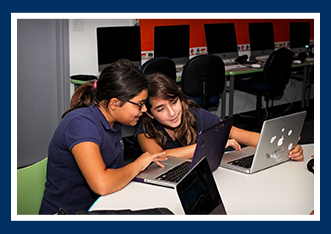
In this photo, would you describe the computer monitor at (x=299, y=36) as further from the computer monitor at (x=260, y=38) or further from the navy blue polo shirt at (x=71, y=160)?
the navy blue polo shirt at (x=71, y=160)

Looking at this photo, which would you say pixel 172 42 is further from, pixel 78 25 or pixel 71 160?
pixel 71 160

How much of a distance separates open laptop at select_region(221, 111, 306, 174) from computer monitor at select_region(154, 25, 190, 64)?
229 centimetres

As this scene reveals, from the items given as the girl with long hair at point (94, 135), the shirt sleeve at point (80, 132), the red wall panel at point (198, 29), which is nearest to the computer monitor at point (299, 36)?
the red wall panel at point (198, 29)

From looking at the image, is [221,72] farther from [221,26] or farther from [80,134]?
[80,134]

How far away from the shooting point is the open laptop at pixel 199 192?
4.03ft

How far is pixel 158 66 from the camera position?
3.59 metres

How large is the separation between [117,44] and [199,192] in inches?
106

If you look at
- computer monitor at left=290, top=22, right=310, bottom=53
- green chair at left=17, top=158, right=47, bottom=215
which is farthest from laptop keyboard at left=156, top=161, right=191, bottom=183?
computer monitor at left=290, top=22, right=310, bottom=53

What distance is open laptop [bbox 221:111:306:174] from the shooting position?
1.76m

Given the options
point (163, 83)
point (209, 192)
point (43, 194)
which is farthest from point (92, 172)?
point (163, 83)

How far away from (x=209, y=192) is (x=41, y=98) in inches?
107

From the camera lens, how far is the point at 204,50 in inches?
195

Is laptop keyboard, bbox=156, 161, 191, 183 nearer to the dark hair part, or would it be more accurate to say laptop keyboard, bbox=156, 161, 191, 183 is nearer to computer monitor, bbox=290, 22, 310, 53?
the dark hair part

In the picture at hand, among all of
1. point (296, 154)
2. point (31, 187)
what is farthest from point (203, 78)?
point (31, 187)
